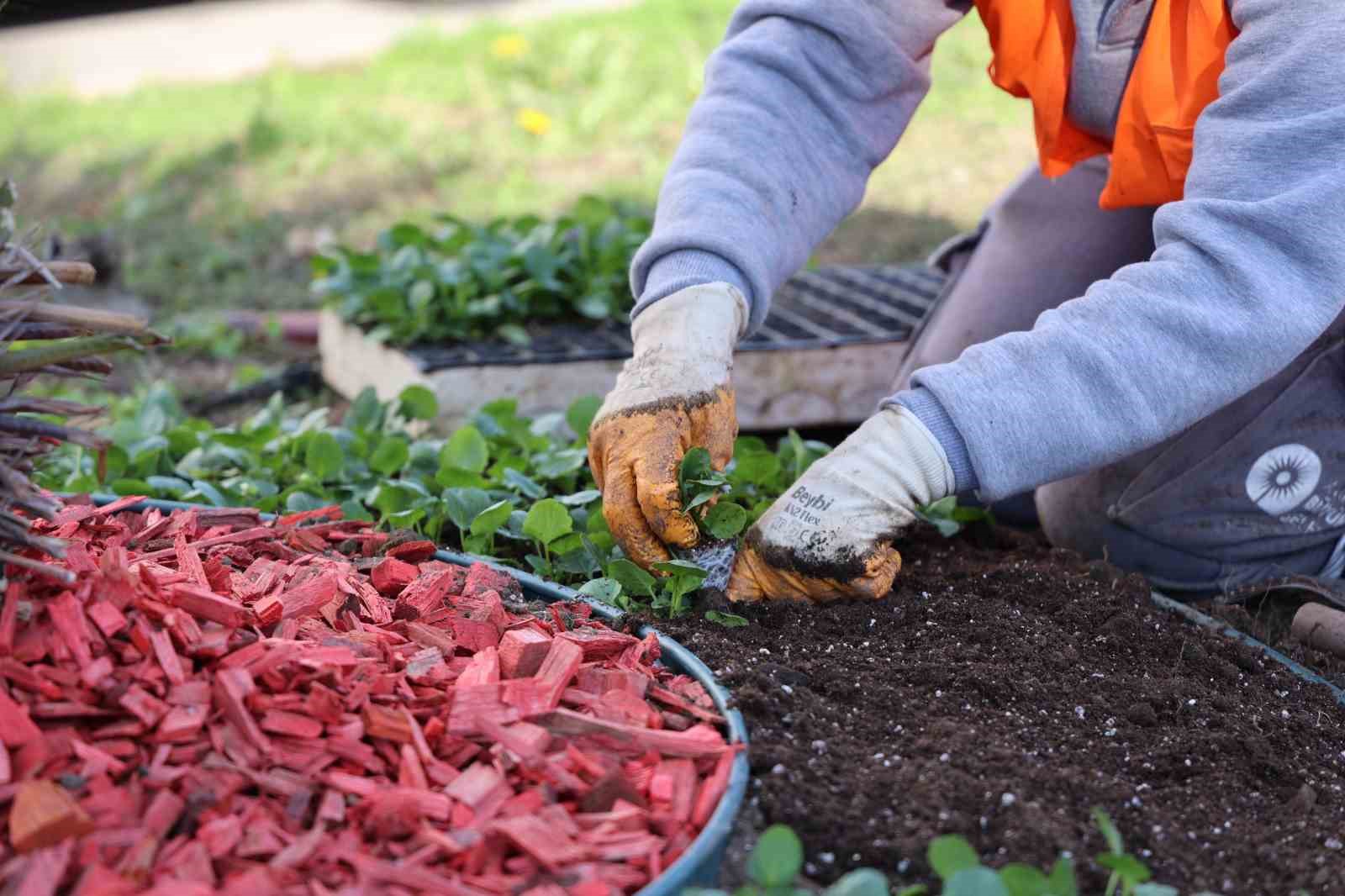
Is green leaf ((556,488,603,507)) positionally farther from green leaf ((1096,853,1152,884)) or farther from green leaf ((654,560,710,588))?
green leaf ((1096,853,1152,884))

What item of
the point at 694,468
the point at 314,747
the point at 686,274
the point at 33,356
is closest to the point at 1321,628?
the point at 694,468

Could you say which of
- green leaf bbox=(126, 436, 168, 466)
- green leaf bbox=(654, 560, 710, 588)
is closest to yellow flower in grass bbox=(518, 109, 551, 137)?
green leaf bbox=(126, 436, 168, 466)

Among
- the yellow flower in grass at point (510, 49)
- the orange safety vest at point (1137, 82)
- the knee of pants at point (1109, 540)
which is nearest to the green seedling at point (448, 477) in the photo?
the knee of pants at point (1109, 540)

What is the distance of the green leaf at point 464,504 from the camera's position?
1900 mm

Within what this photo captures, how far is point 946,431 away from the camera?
5.57 feet

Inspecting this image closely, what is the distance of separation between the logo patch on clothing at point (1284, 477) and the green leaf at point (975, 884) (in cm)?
125

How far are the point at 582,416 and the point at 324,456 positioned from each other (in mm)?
427

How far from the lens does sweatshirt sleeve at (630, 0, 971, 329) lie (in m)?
2.06

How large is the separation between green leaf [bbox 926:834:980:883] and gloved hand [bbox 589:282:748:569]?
25.3 inches

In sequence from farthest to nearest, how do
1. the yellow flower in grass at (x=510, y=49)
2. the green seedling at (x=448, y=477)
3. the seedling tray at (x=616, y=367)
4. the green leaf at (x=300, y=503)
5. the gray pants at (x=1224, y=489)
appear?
the yellow flower in grass at (x=510, y=49)
the seedling tray at (x=616, y=367)
the gray pants at (x=1224, y=489)
the green leaf at (x=300, y=503)
the green seedling at (x=448, y=477)

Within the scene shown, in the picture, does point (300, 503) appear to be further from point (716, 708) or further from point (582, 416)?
point (716, 708)

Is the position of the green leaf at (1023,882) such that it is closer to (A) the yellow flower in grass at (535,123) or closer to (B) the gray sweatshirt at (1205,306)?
(B) the gray sweatshirt at (1205,306)

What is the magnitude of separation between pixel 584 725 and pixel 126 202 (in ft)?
13.9

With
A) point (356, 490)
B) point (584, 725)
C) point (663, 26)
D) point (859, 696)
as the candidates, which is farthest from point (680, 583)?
point (663, 26)
